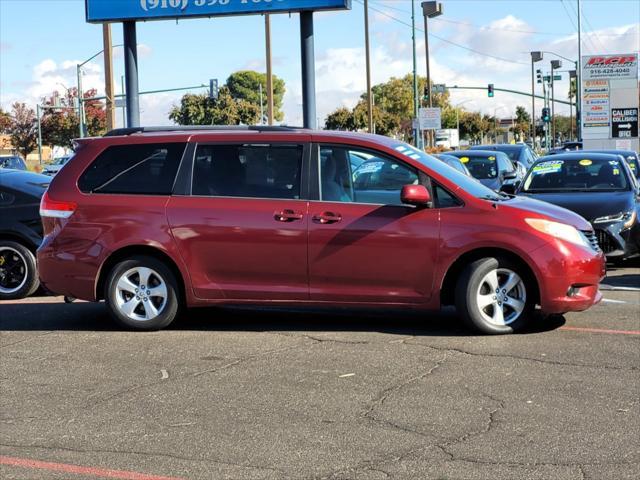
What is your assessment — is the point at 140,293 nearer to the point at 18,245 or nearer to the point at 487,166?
the point at 18,245

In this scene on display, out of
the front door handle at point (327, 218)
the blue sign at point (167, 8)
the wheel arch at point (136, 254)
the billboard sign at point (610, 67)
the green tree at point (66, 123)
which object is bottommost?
the wheel arch at point (136, 254)

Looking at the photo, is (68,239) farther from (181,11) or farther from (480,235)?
(181,11)

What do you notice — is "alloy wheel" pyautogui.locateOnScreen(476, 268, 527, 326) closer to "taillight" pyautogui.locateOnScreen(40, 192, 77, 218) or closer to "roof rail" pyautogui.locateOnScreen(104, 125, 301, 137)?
"roof rail" pyautogui.locateOnScreen(104, 125, 301, 137)

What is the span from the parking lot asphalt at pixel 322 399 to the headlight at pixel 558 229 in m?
0.83

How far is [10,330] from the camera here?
8555mm

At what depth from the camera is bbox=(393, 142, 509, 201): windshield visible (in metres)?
7.91

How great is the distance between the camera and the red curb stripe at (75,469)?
4.55m

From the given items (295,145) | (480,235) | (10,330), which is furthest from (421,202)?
(10,330)

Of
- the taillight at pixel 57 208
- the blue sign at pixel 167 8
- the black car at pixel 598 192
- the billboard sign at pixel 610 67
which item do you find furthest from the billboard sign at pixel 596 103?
the taillight at pixel 57 208

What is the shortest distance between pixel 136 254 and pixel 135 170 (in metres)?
0.76

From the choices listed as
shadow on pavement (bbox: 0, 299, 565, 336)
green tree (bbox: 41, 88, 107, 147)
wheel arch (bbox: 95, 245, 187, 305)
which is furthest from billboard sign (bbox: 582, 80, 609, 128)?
green tree (bbox: 41, 88, 107, 147)

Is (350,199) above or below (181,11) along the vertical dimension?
below

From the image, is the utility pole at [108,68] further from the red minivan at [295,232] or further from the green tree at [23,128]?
the green tree at [23,128]

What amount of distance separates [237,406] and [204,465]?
107 cm
